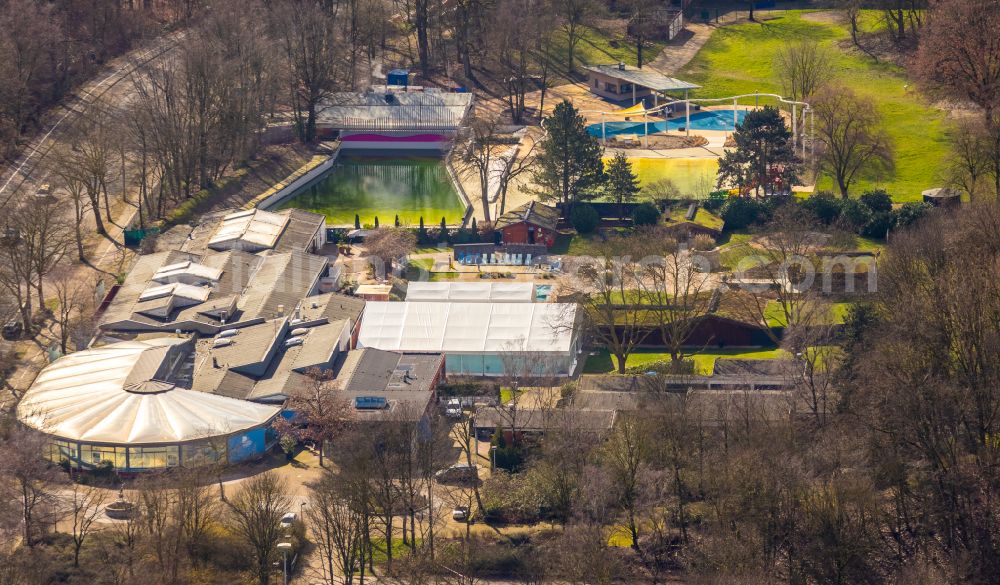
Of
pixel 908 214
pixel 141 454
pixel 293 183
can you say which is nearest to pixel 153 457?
pixel 141 454

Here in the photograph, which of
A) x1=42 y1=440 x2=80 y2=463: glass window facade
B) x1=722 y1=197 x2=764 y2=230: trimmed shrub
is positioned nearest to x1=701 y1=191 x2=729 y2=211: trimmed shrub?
x1=722 y1=197 x2=764 y2=230: trimmed shrub

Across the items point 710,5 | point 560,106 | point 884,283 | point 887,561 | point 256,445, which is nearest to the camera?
point 887,561

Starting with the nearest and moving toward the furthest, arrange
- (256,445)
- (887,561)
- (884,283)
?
(887,561)
(256,445)
(884,283)

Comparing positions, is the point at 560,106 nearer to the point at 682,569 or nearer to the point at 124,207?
the point at 124,207

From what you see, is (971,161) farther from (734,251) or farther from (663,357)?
(663,357)

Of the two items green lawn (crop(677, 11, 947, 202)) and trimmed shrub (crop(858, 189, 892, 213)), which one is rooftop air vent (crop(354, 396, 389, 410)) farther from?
green lawn (crop(677, 11, 947, 202))

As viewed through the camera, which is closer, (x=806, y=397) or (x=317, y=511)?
(x=317, y=511)

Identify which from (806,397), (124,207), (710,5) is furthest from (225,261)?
(710,5)
